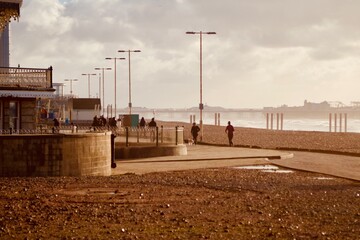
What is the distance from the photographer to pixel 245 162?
102 feet

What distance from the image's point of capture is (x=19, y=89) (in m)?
30.1

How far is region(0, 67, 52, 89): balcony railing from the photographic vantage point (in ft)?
102

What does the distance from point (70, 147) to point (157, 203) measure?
6.76 meters

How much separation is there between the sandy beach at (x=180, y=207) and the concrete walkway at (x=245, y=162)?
294cm

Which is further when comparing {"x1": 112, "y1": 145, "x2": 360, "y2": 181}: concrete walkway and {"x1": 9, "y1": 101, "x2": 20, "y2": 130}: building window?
{"x1": 9, "y1": 101, "x2": 20, "y2": 130}: building window

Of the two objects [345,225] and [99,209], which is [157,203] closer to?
[99,209]

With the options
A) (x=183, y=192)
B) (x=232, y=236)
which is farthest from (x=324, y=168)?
(x=232, y=236)

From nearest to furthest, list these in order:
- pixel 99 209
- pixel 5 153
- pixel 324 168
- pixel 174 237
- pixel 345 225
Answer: pixel 174 237, pixel 345 225, pixel 99 209, pixel 5 153, pixel 324 168

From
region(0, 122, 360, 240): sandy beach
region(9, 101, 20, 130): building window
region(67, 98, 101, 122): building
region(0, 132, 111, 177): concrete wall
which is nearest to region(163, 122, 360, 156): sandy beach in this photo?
region(0, 122, 360, 240): sandy beach

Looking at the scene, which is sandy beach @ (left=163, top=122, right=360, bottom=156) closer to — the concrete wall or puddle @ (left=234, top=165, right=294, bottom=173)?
puddle @ (left=234, top=165, right=294, bottom=173)

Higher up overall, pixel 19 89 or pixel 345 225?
pixel 19 89

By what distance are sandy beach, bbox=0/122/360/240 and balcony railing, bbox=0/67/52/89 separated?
346 inches

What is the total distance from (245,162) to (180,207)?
554 inches

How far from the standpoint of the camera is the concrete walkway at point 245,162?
2758cm
